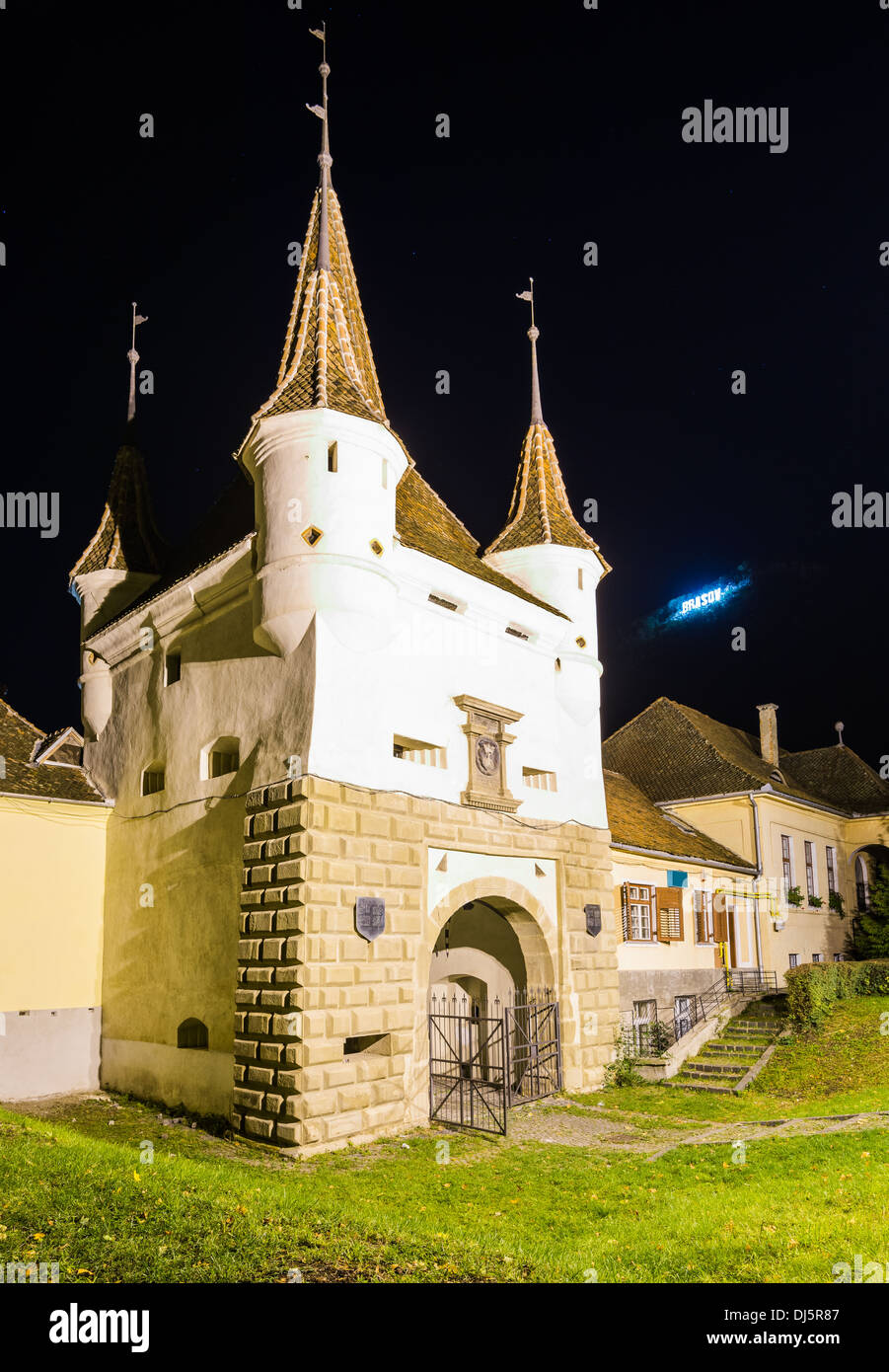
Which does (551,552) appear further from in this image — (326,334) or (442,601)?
(326,334)

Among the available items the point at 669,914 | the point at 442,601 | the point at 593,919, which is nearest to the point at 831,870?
the point at 669,914

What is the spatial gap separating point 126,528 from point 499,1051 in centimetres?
1384

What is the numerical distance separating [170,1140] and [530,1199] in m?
5.48

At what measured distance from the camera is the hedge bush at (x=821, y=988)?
Result: 22609 mm

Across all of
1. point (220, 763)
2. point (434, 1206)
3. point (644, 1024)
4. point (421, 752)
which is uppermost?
point (421, 752)

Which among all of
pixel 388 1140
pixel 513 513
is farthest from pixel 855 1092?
pixel 513 513

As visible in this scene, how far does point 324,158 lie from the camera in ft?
59.6

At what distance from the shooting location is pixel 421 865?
15508 millimetres

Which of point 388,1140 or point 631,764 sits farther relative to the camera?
point 631,764

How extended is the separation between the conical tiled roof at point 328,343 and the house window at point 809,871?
78.5 ft

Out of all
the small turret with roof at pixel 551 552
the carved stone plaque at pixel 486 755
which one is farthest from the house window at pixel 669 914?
the carved stone plaque at pixel 486 755

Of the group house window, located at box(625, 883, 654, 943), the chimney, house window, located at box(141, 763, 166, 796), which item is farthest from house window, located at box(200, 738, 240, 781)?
the chimney
